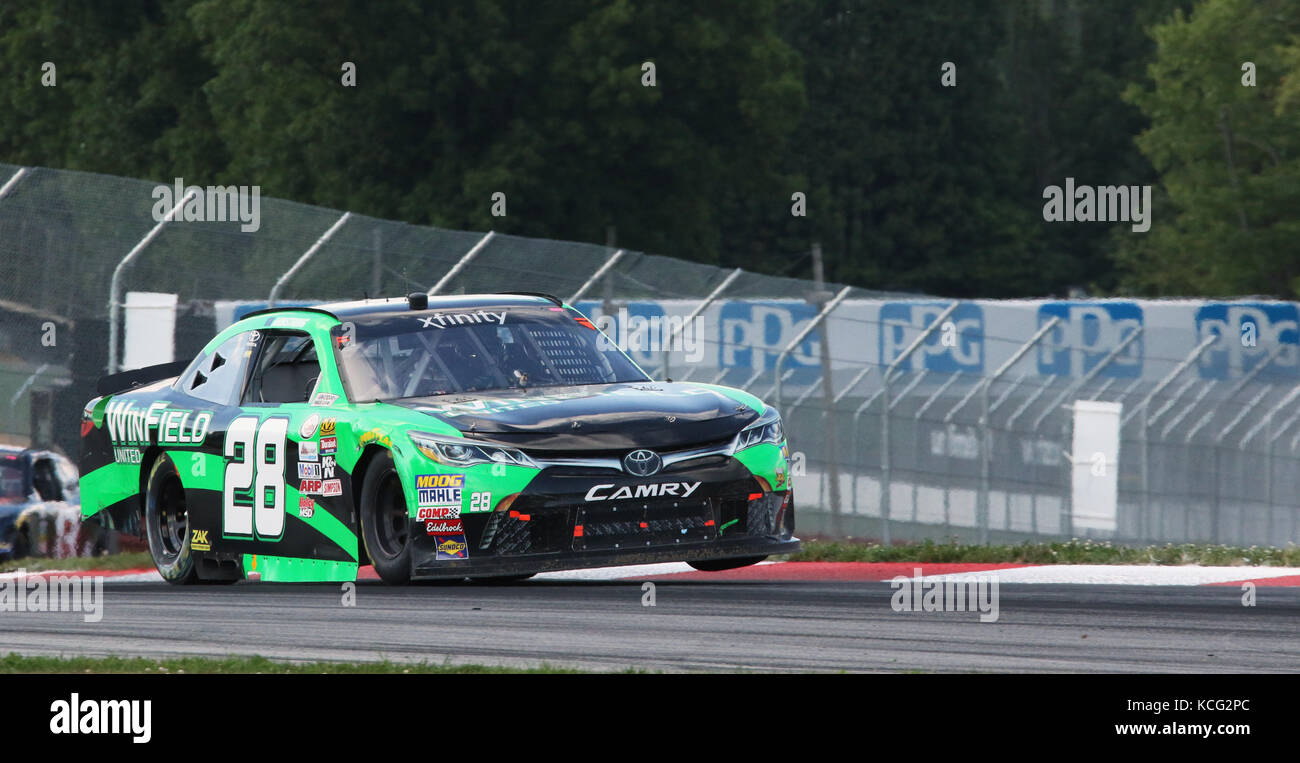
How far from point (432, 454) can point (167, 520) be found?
290 cm

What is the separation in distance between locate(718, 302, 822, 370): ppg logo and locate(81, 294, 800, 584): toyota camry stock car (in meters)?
8.77

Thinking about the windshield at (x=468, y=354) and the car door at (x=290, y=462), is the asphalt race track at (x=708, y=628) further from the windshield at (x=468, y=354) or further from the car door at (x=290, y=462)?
the windshield at (x=468, y=354)

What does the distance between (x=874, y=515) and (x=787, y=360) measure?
1805mm

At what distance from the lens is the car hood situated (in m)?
9.59

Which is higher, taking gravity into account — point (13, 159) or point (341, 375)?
point (13, 159)

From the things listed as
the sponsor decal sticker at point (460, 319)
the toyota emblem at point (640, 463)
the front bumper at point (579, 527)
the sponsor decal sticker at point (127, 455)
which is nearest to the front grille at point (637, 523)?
the front bumper at point (579, 527)

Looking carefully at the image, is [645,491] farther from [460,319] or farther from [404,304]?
[404,304]

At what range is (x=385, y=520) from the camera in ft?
33.0

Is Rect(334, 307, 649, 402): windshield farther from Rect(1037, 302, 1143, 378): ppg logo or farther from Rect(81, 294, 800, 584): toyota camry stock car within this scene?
Rect(1037, 302, 1143, 378): ppg logo

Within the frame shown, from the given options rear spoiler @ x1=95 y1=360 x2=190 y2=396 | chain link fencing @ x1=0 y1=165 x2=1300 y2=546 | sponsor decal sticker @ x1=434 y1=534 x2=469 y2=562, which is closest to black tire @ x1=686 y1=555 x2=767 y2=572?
sponsor decal sticker @ x1=434 y1=534 x2=469 y2=562

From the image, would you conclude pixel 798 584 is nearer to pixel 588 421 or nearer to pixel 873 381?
pixel 588 421
